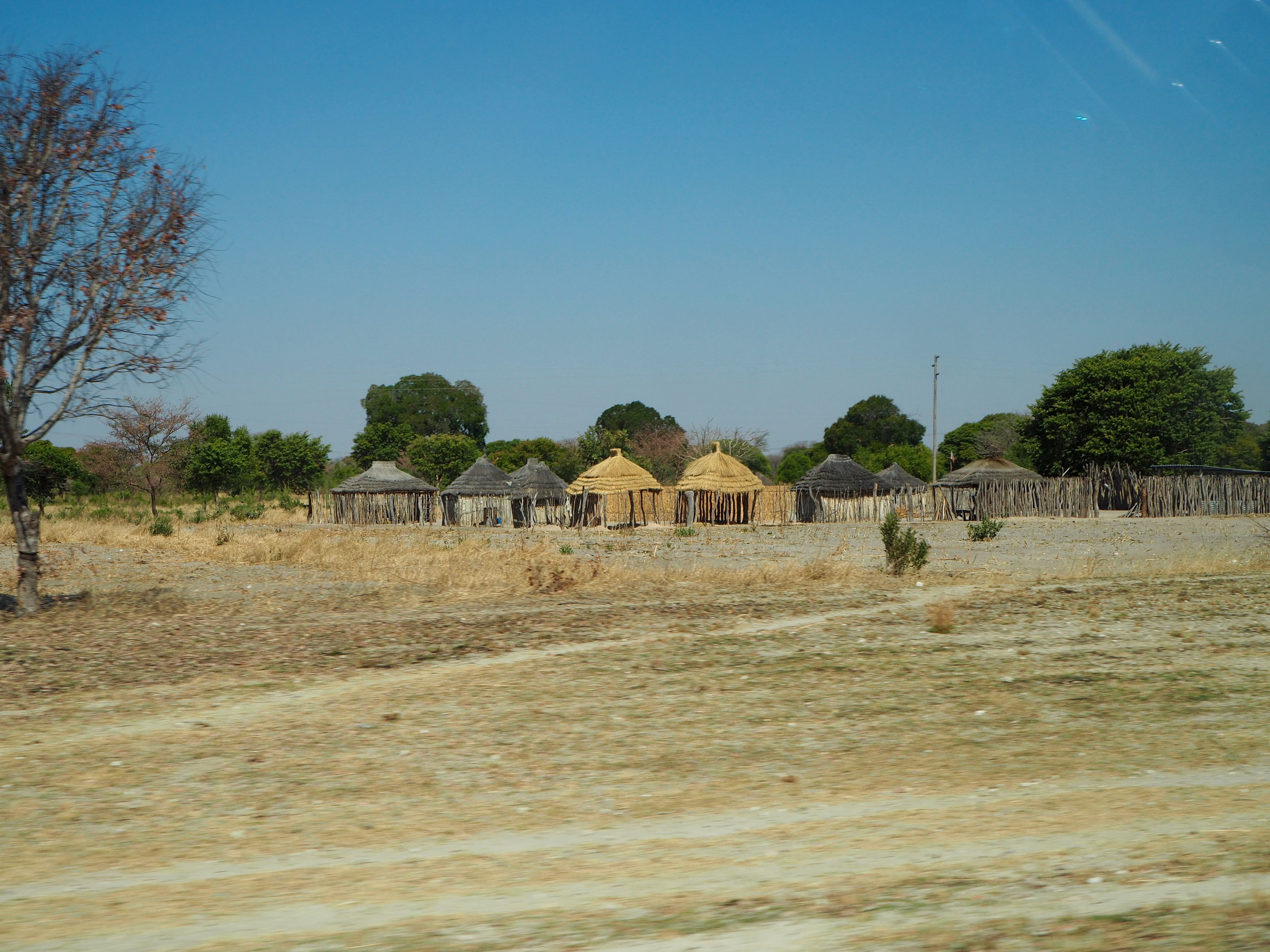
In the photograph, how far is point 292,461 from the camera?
64.2 meters

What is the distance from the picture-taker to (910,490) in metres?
47.2

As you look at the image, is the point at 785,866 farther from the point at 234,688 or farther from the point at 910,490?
the point at 910,490

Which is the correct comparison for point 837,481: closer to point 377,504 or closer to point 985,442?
point 377,504

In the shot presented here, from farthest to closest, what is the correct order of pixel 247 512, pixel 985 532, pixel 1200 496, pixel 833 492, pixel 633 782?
pixel 833 492 → pixel 1200 496 → pixel 247 512 → pixel 985 532 → pixel 633 782

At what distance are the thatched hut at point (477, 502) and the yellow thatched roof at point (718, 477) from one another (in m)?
8.75

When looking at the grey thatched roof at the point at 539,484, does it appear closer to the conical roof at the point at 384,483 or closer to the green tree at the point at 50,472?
the conical roof at the point at 384,483

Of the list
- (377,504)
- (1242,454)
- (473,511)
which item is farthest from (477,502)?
(1242,454)

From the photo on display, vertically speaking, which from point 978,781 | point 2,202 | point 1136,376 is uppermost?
point 1136,376

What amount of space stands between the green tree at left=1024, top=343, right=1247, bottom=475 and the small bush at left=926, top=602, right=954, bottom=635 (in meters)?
46.0

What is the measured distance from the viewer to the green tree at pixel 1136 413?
51500mm

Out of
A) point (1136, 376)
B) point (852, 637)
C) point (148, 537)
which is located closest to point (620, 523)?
point (148, 537)

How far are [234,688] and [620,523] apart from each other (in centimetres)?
3984

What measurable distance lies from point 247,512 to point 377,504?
624 centimetres

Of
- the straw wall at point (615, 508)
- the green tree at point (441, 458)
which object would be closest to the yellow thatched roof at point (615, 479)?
the straw wall at point (615, 508)
